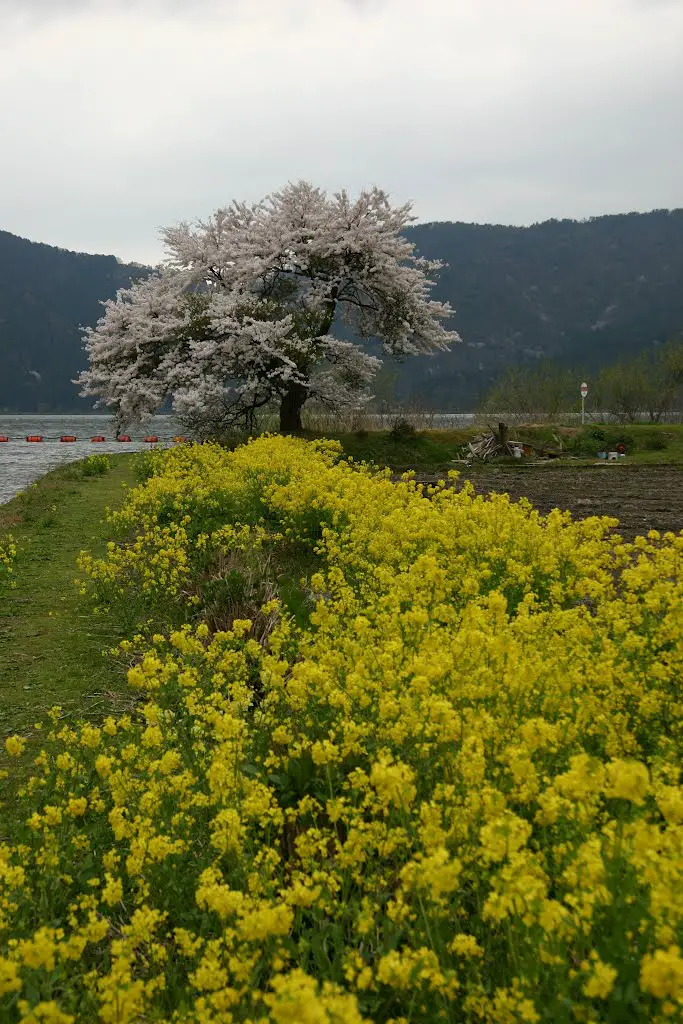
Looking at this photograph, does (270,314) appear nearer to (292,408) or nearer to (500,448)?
(292,408)

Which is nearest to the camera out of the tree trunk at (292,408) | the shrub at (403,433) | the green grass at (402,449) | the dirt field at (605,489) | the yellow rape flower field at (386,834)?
the yellow rape flower field at (386,834)

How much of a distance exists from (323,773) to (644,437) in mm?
26623

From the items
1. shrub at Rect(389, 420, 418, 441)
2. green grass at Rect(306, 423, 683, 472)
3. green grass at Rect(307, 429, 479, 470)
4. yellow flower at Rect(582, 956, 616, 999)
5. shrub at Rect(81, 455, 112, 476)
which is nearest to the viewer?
yellow flower at Rect(582, 956, 616, 999)

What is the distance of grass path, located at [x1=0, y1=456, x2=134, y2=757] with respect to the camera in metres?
6.37

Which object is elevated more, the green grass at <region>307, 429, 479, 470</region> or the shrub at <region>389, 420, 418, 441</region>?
the shrub at <region>389, 420, 418, 441</region>

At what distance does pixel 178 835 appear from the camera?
3.58 meters

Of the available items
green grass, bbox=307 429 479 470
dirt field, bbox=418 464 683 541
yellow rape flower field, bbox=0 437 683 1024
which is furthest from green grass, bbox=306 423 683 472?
yellow rape flower field, bbox=0 437 683 1024

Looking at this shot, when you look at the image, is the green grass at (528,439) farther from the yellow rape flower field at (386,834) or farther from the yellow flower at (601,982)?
the yellow flower at (601,982)

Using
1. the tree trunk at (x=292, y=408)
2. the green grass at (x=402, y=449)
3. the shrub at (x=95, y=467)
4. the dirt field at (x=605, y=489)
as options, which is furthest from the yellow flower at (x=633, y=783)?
the tree trunk at (x=292, y=408)

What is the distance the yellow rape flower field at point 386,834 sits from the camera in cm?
223

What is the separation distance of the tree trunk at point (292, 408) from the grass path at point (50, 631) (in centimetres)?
1220

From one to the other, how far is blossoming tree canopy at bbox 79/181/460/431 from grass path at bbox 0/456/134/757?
35.7 ft

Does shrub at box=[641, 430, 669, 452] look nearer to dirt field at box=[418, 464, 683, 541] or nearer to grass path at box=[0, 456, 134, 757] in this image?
dirt field at box=[418, 464, 683, 541]

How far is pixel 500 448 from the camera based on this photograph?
25.9 m
